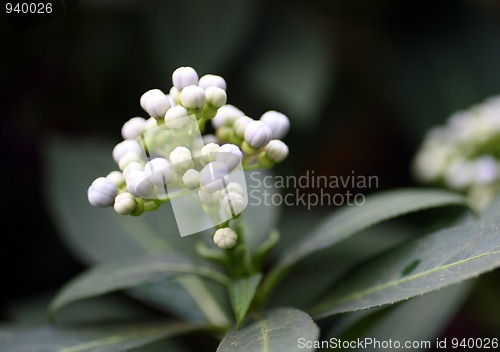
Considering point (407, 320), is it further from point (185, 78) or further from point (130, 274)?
point (185, 78)

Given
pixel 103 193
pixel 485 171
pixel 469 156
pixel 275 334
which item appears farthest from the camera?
pixel 469 156

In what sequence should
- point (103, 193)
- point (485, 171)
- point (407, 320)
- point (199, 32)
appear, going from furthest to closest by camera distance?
point (199, 32), point (485, 171), point (407, 320), point (103, 193)

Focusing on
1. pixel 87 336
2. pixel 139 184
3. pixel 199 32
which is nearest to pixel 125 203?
pixel 139 184

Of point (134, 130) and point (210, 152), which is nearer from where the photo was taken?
A: point (210, 152)

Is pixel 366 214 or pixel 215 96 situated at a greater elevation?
pixel 215 96

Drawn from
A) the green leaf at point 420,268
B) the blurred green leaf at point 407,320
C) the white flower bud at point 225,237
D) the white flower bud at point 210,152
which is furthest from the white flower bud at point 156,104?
the blurred green leaf at point 407,320

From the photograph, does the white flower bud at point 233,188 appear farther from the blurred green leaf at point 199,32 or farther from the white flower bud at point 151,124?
the blurred green leaf at point 199,32

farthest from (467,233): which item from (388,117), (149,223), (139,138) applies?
(388,117)
